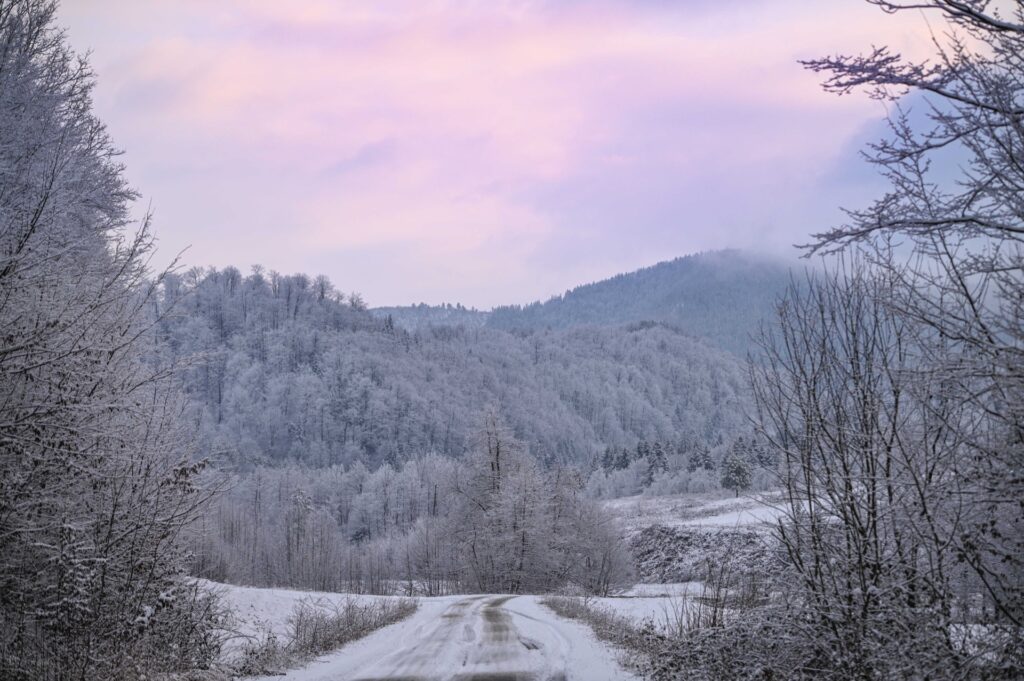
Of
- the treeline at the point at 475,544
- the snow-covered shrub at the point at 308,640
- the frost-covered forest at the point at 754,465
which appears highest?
the frost-covered forest at the point at 754,465

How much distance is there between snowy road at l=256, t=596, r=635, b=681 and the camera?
31.4 ft

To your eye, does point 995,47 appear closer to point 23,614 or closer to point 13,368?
point 13,368

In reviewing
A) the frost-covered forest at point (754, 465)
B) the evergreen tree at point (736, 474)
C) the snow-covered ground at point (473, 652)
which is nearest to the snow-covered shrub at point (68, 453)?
the frost-covered forest at point (754, 465)

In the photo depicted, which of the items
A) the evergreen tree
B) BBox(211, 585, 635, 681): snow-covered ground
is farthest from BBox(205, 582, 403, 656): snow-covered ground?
the evergreen tree

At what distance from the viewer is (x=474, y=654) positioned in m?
11.4

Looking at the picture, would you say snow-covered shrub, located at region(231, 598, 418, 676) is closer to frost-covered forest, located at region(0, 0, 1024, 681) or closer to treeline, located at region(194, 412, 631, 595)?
frost-covered forest, located at region(0, 0, 1024, 681)

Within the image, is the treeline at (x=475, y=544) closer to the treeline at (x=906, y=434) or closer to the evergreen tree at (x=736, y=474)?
the treeline at (x=906, y=434)

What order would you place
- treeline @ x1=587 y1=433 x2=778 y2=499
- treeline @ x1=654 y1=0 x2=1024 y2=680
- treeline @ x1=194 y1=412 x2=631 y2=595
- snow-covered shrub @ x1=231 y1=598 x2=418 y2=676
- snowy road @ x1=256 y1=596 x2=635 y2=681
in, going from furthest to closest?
treeline @ x1=587 y1=433 x2=778 y2=499 → treeline @ x1=194 y1=412 x2=631 y2=595 → snow-covered shrub @ x1=231 y1=598 x2=418 y2=676 → snowy road @ x1=256 y1=596 x2=635 y2=681 → treeline @ x1=654 y1=0 x2=1024 y2=680

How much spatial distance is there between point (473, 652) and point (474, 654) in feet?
0.78

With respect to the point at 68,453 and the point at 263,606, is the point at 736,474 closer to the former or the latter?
the point at 263,606

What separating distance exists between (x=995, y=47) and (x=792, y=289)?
11.1 feet

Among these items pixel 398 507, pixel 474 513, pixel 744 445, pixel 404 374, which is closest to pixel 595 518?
pixel 474 513

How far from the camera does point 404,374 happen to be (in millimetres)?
183750

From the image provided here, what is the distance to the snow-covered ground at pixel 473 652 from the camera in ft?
31.8
